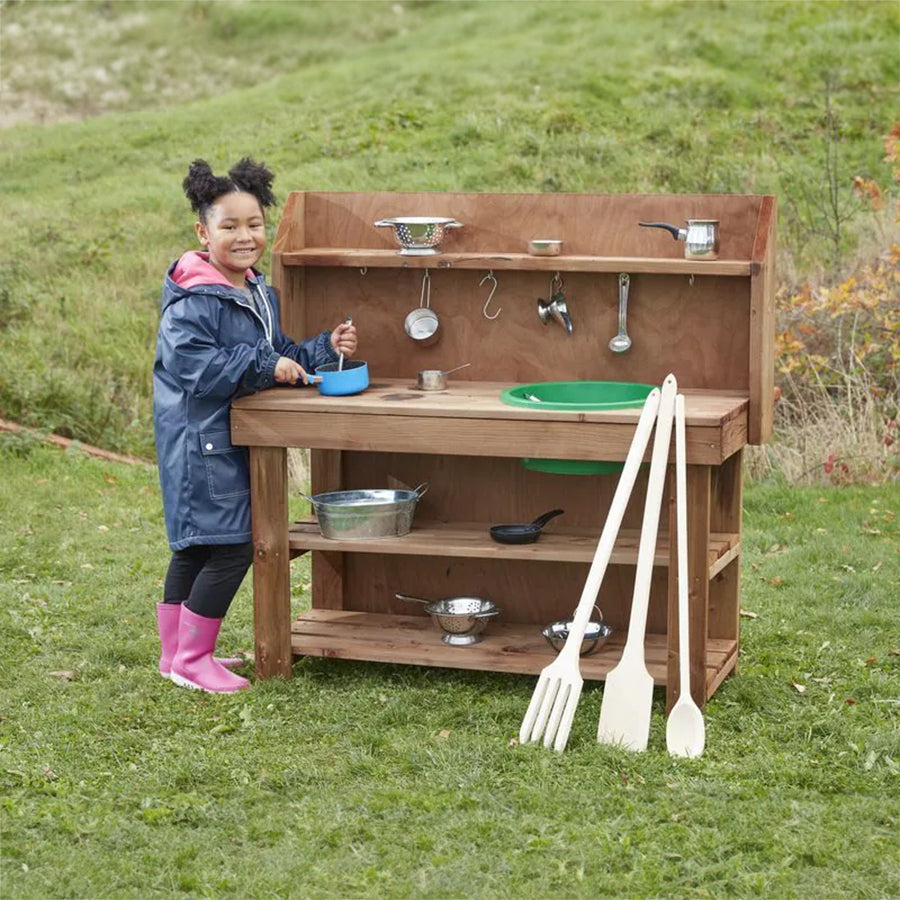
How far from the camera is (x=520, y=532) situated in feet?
15.9

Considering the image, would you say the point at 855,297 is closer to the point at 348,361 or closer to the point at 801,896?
the point at 348,361

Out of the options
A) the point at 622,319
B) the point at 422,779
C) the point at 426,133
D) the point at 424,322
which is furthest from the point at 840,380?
the point at 426,133

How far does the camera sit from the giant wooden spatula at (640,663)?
430cm

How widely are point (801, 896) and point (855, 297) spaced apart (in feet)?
17.8

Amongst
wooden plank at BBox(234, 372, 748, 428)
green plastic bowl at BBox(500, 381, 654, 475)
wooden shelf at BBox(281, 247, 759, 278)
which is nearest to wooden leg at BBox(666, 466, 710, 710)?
wooden plank at BBox(234, 372, 748, 428)

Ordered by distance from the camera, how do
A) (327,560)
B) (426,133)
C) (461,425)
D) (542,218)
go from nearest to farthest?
1. (461,425)
2. (542,218)
3. (327,560)
4. (426,133)

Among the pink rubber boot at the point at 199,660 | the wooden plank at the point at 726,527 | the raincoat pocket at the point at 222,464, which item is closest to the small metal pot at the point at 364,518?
the raincoat pocket at the point at 222,464

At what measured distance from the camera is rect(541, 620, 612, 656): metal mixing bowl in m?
4.87

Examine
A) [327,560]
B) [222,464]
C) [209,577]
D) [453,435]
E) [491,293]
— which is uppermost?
[491,293]

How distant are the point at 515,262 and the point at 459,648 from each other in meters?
1.32

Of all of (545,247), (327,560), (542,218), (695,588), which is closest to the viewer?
(695,588)

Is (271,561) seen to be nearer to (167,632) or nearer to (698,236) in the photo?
(167,632)

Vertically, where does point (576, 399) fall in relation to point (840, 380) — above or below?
above

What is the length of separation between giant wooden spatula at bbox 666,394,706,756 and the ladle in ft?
2.24
